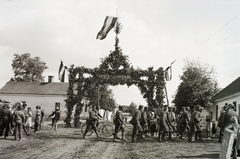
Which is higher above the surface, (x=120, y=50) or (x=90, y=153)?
(x=120, y=50)

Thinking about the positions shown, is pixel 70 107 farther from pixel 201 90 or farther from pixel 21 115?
pixel 201 90

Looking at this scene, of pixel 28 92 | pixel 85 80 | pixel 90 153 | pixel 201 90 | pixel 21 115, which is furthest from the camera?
pixel 28 92

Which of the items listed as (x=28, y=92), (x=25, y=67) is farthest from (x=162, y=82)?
(x=25, y=67)

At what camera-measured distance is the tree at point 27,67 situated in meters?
57.1

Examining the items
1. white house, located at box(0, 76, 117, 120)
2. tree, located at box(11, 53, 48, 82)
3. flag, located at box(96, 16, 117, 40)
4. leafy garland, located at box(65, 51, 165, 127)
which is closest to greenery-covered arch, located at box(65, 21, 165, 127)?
leafy garland, located at box(65, 51, 165, 127)

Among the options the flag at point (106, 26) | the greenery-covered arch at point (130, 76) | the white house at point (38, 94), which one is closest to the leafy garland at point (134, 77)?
the greenery-covered arch at point (130, 76)

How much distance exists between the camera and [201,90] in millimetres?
31922

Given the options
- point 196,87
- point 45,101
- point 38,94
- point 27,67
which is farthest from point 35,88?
point 196,87

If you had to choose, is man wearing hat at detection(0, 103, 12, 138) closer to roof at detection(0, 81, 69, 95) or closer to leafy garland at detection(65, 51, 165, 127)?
leafy garland at detection(65, 51, 165, 127)

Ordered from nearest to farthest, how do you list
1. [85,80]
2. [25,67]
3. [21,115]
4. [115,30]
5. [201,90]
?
1. [21,115]
2. [115,30]
3. [85,80]
4. [201,90]
5. [25,67]

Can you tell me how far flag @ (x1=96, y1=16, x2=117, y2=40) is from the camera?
19719 mm

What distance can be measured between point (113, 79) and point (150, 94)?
3.62 metres

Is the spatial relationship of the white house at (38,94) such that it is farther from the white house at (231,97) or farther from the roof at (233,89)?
the roof at (233,89)

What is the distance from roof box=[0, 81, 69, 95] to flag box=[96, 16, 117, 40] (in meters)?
30.7
